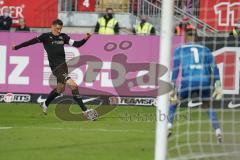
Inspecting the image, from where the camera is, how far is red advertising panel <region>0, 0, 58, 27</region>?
67.8 feet

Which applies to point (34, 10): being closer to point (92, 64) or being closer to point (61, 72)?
point (92, 64)

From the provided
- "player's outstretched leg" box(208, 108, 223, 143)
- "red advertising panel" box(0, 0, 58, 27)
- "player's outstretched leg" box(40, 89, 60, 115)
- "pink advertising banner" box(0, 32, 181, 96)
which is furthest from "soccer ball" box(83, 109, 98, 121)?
"red advertising panel" box(0, 0, 58, 27)

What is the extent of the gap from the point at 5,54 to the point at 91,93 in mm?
2477

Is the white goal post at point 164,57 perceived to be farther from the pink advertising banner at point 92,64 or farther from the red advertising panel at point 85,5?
the red advertising panel at point 85,5

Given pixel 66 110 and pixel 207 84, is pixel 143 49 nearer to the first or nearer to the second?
pixel 66 110

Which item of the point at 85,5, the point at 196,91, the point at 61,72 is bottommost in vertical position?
the point at 196,91

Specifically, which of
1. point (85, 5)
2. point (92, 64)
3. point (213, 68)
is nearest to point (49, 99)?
point (92, 64)

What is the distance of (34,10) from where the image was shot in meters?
21.1

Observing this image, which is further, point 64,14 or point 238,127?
point 64,14

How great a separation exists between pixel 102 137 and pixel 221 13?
8544 mm

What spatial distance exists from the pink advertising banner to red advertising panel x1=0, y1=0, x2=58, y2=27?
322 cm

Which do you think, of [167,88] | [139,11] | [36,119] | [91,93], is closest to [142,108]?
[91,93]

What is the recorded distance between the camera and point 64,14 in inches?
826

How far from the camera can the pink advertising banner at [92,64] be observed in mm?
17156
